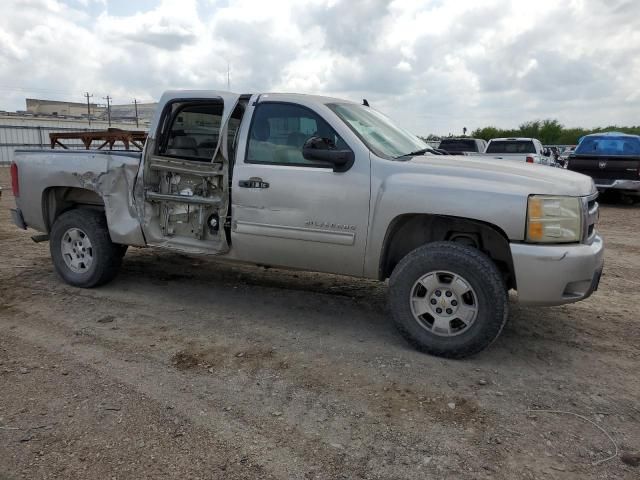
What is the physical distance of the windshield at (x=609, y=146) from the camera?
13641mm

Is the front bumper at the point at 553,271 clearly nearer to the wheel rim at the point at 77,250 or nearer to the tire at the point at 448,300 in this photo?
the tire at the point at 448,300

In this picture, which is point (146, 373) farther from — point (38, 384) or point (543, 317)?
point (543, 317)

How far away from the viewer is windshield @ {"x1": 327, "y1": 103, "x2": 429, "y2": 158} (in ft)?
14.4

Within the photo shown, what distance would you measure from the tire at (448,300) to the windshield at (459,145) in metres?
14.5

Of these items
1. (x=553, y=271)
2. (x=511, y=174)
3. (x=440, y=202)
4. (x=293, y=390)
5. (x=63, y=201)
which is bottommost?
(x=293, y=390)

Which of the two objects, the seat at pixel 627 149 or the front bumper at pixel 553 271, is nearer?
the front bumper at pixel 553 271

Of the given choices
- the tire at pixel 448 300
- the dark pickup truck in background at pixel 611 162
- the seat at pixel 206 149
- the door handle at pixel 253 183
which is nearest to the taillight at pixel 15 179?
the seat at pixel 206 149

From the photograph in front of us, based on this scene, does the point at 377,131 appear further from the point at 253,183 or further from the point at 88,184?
the point at 88,184

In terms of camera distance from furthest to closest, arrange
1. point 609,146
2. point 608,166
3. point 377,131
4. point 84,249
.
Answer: point 609,146 → point 608,166 → point 84,249 → point 377,131

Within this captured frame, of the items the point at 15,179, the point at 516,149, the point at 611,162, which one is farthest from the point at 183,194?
the point at 516,149

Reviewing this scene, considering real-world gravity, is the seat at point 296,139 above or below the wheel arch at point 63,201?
above

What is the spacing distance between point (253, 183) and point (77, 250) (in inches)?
91.1

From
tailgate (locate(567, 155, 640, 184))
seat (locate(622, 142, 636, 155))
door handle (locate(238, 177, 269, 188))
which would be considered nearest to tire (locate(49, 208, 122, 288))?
door handle (locate(238, 177, 269, 188))

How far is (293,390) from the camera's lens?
136 inches
